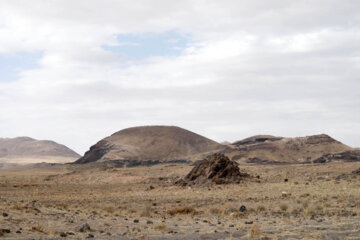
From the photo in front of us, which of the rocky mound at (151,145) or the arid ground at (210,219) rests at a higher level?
the rocky mound at (151,145)

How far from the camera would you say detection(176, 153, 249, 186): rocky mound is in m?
41.0

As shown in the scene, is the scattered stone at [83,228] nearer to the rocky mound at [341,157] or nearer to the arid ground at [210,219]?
the arid ground at [210,219]

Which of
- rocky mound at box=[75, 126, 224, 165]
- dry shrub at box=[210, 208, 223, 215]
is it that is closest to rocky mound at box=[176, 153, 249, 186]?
dry shrub at box=[210, 208, 223, 215]

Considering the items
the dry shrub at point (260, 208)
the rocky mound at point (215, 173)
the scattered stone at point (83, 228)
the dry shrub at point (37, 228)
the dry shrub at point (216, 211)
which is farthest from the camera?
the rocky mound at point (215, 173)

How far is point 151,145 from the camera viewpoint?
130875 millimetres

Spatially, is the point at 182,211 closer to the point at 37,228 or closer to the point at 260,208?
the point at 260,208

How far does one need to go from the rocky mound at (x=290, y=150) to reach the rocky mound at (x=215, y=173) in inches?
1835

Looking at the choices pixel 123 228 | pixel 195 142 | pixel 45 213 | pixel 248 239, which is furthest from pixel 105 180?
pixel 195 142

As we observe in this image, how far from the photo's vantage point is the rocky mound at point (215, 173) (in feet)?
134

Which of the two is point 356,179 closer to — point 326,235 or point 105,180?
point 326,235

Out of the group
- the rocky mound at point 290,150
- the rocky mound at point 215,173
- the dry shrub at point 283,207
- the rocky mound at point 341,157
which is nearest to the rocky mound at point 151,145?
the rocky mound at point 290,150

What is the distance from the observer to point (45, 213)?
20297 millimetres

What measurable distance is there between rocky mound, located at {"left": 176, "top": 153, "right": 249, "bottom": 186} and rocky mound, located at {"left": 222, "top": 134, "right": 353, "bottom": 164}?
46.6m

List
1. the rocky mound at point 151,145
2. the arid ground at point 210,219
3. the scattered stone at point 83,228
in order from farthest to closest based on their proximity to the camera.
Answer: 1. the rocky mound at point 151,145
2. the scattered stone at point 83,228
3. the arid ground at point 210,219
